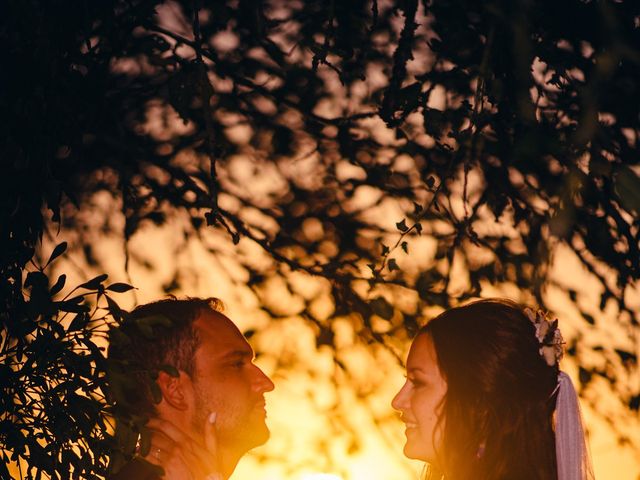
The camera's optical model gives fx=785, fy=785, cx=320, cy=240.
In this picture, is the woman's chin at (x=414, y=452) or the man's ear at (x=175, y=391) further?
the man's ear at (x=175, y=391)

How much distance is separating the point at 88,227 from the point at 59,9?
8.27ft

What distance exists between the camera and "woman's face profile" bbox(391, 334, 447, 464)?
383cm

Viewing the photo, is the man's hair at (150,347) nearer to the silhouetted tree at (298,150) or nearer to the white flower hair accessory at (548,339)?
the silhouetted tree at (298,150)

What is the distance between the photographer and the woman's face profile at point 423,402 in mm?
3830

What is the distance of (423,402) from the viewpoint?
152 inches

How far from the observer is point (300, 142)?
488 cm

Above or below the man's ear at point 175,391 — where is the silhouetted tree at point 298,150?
above

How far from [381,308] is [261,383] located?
1250mm

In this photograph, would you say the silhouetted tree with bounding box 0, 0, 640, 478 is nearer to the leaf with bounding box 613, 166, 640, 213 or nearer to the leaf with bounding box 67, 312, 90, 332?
the leaf with bounding box 67, 312, 90, 332

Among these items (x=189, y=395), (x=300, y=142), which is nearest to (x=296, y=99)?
(x=300, y=142)

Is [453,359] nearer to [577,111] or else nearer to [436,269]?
[436,269]

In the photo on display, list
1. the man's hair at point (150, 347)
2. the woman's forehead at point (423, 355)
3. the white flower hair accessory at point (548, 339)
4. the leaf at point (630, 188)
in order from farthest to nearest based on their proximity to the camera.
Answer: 1. the woman's forehead at point (423, 355)
2. the white flower hair accessory at point (548, 339)
3. the man's hair at point (150, 347)
4. the leaf at point (630, 188)

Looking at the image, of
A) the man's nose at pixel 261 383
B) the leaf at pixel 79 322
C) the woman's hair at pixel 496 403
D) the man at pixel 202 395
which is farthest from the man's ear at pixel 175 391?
the leaf at pixel 79 322

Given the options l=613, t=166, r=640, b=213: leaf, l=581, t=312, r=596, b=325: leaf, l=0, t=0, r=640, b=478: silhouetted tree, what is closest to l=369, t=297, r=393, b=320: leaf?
l=0, t=0, r=640, b=478: silhouetted tree
